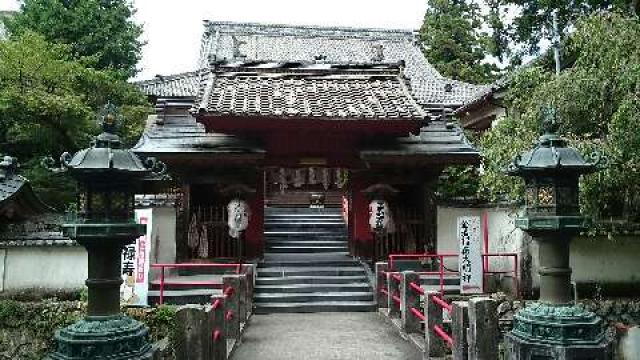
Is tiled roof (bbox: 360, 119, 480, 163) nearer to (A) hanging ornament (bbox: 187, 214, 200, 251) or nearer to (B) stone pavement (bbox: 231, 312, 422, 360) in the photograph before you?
(B) stone pavement (bbox: 231, 312, 422, 360)

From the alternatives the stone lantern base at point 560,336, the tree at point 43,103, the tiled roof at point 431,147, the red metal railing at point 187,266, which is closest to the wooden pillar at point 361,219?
the tiled roof at point 431,147

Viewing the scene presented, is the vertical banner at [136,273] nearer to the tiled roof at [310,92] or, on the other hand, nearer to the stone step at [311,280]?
the stone step at [311,280]

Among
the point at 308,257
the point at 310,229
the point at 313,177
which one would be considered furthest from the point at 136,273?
the point at 313,177

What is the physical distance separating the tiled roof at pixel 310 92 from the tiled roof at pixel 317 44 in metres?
10.0

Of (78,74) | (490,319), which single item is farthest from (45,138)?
(490,319)

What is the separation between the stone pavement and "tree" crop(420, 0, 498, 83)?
75.5 ft

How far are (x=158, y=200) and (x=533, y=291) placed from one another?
32.4 ft

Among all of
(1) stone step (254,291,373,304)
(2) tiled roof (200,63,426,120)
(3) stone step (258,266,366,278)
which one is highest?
(2) tiled roof (200,63,426,120)

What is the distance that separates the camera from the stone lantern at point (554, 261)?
240 inches

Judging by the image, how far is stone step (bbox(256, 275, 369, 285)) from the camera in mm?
13641

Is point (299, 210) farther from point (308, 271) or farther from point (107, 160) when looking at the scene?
point (107, 160)

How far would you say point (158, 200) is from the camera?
49.3 ft

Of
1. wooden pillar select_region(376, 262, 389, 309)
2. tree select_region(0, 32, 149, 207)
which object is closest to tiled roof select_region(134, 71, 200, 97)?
tree select_region(0, 32, 149, 207)

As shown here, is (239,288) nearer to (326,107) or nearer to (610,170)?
(326,107)
